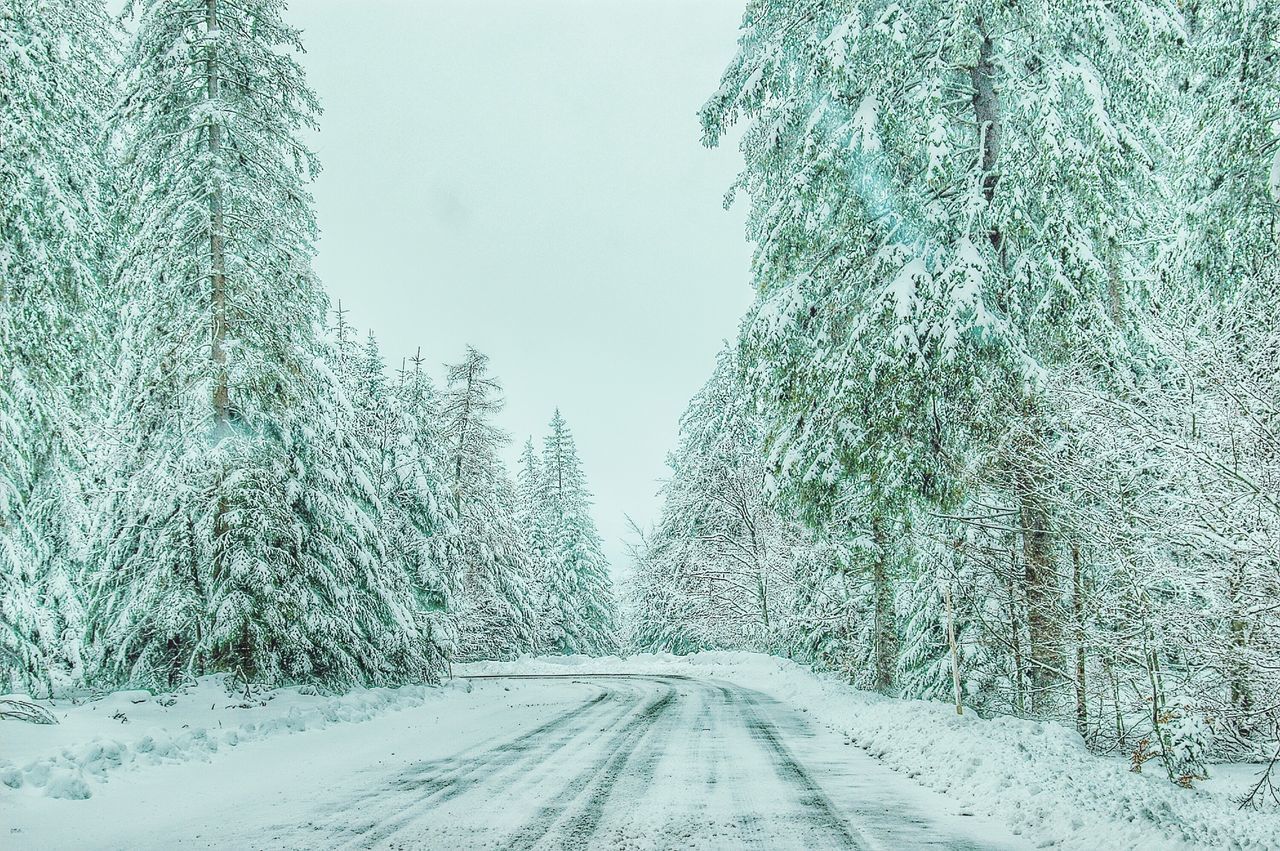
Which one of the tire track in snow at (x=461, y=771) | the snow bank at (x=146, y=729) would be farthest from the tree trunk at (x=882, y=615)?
the snow bank at (x=146, y=729)

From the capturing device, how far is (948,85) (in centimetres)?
1044

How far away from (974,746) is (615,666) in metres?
27.2

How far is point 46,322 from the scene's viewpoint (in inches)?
505

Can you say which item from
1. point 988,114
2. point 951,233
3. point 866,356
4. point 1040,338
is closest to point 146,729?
point 866,356

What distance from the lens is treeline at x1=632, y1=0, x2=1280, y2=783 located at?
6.11 m

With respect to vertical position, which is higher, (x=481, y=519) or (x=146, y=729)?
(x=481, y=519)

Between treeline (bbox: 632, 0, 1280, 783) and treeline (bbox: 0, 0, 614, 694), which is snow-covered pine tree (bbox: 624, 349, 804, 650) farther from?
treeline (bbox: 0, 0, 614, 694)

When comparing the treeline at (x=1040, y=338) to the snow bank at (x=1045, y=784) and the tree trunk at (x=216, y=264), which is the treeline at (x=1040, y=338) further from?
the tree trunk at (x=216, y=264)

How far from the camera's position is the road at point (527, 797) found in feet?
17.7

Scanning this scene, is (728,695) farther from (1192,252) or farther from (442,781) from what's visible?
(1192,252)

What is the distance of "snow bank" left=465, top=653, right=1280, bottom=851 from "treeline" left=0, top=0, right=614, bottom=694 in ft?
29.2

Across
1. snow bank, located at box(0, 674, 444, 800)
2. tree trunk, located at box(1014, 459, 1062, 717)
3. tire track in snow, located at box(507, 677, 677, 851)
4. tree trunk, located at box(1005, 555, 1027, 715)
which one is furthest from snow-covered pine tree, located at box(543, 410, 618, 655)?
tree trunk, located at box(1014, 459, 1062, 717)

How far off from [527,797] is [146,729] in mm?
5136

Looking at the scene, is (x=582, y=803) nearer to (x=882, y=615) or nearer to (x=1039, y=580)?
(x=1039, y=580)
